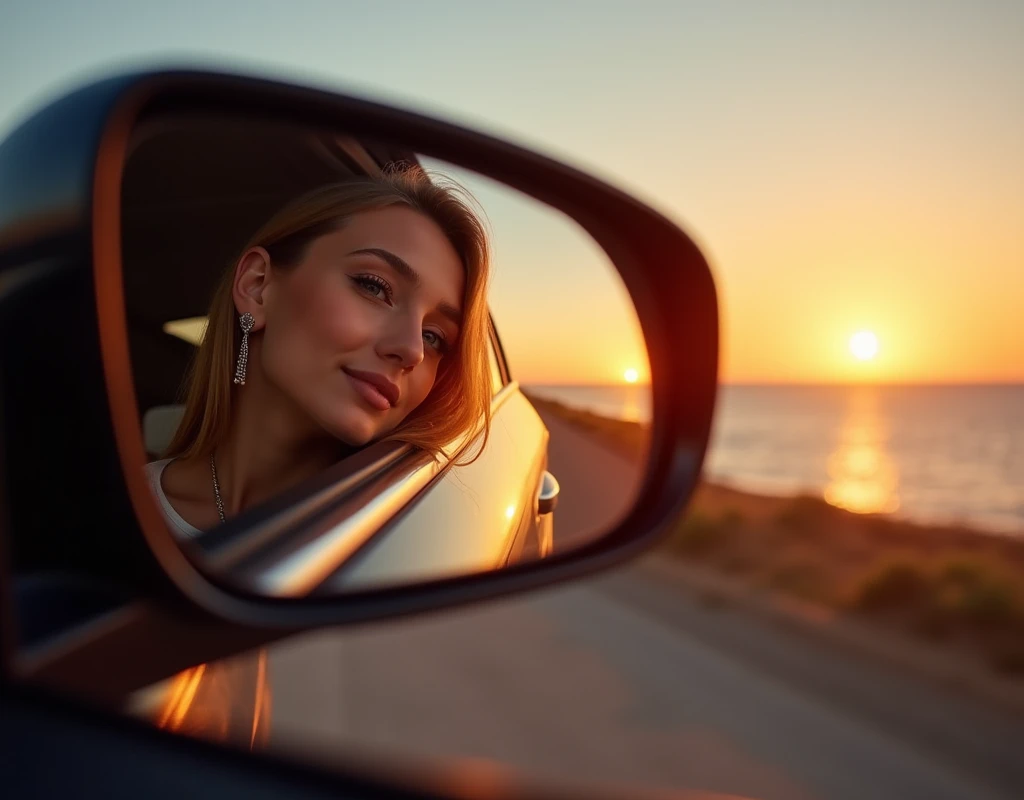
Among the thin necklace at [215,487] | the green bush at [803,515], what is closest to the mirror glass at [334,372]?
the thin necklace at [215,487]

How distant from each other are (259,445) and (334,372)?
0.16 metres

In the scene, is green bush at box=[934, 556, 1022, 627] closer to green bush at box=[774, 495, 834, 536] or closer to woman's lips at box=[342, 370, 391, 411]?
green bush at box=[774, 495, 834, 536]

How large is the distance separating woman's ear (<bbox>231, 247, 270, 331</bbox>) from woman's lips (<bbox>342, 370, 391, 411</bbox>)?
0.15 meters

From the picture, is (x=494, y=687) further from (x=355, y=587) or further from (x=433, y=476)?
(x=355, y=587)

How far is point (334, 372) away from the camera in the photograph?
1.38 metres

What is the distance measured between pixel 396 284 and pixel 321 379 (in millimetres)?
173

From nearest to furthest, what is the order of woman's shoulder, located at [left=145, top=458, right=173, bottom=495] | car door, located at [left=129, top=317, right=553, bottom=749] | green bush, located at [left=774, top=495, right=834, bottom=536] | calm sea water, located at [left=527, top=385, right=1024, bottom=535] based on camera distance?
woman's shoulder, located at [left=145, top=458, right=173, bottom=495] < car door, located at [left=129, top=317, right=553, bottom=749] < green bush, located at [left=774, top=495, right=834, bottom=536] < calm sea water, located at [left=527, top=385, right=1024, bottom=535]

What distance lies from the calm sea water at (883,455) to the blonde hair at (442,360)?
0.73 ft

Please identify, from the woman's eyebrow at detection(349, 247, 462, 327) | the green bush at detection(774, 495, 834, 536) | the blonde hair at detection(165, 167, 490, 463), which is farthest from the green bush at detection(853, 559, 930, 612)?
the woman's eyebrow at detection(349, 247, 462, 327)

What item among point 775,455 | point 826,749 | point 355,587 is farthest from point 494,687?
point 775,455

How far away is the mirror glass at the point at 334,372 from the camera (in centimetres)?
136

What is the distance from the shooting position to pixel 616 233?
8.02ft

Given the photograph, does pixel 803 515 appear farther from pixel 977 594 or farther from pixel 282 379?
pixel 282 379

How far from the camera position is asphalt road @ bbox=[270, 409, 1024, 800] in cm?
505
